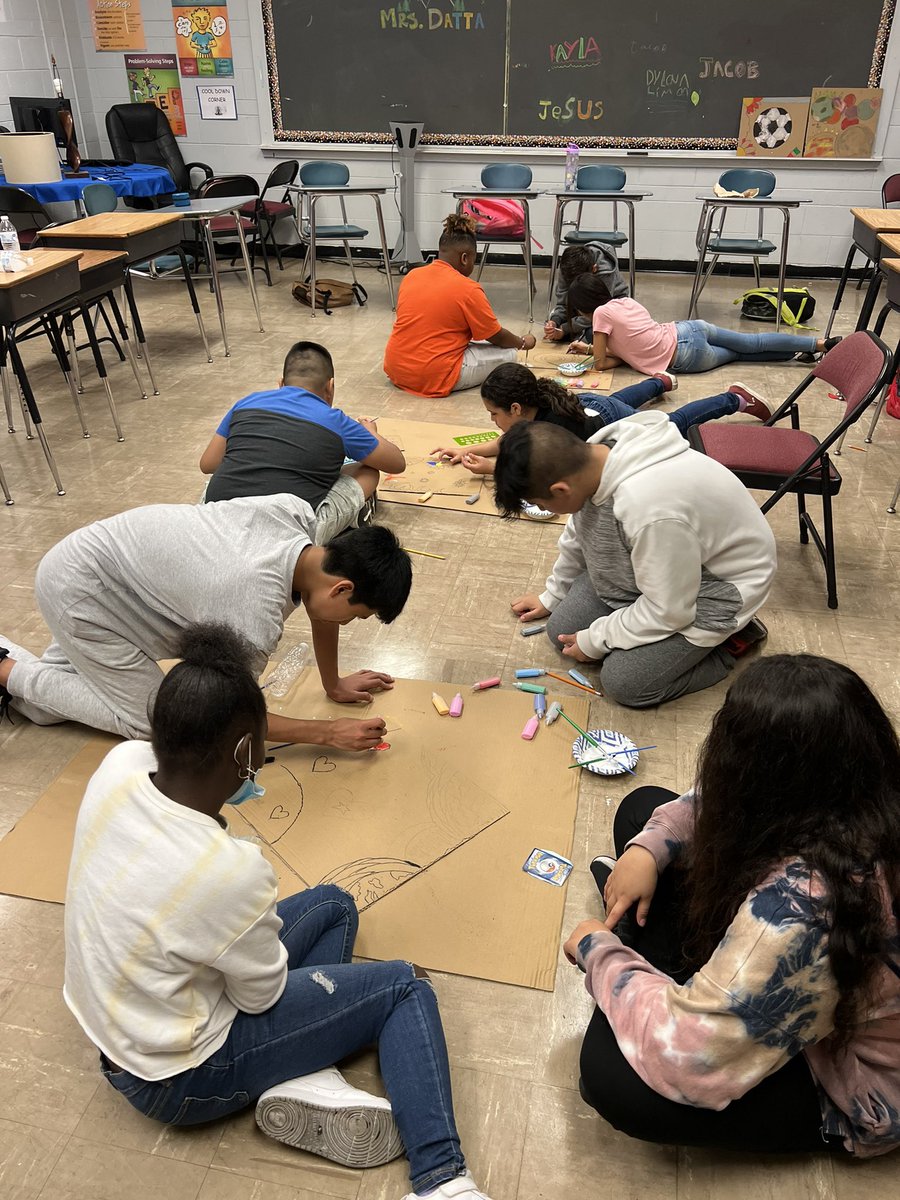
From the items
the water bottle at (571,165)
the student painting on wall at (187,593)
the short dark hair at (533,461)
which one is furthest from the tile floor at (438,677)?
Result: the water bottle at (571,165)

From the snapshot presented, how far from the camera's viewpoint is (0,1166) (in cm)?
136

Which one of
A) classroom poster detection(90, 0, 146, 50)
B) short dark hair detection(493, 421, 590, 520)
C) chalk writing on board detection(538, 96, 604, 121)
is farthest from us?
classroom poster detection(90, 0, 146, 50)

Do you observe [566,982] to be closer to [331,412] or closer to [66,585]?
[66,585]

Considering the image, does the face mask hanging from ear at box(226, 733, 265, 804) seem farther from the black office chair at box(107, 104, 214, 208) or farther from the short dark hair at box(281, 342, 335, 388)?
the black office chair at box(107, 104, 214, 208)

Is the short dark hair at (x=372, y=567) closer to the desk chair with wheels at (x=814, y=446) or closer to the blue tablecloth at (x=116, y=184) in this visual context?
the desk chair with wheels at (x=814, y=446)

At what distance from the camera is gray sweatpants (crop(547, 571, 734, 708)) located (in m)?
2.29

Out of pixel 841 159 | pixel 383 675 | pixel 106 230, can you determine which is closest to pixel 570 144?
pixel 841 159

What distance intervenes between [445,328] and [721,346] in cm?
157

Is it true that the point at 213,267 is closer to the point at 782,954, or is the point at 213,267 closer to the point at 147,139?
the point at 147,139

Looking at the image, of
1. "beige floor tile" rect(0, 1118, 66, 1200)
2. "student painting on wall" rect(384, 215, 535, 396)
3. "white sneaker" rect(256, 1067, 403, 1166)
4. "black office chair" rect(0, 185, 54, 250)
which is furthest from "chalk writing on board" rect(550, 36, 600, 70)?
"beige floor tile" rect(0, 1118, 66, 1200)

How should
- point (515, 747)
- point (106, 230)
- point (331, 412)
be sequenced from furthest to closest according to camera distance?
point (106, 230) < point (331, 412) < point (515, 747)

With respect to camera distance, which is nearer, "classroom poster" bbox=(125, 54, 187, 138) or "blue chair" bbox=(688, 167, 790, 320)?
"blue chair" bbox=(688, 167, 790, 320)

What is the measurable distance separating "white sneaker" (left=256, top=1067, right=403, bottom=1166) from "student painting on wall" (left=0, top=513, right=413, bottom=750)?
71cm

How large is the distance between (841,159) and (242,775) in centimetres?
667
